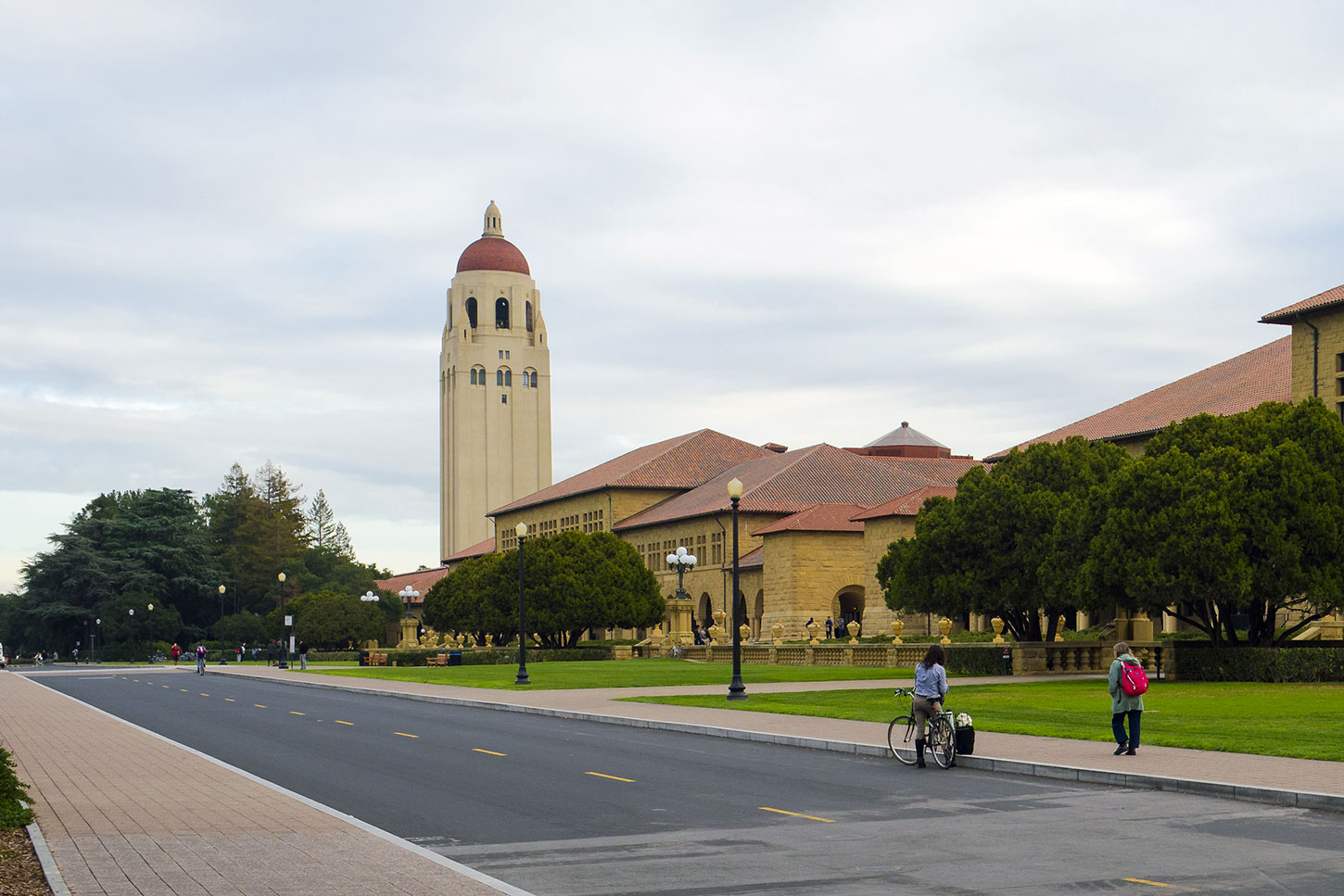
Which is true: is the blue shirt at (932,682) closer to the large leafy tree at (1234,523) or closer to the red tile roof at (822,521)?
the large leafy tree at (1234,523)

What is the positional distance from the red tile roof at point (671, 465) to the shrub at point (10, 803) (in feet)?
275

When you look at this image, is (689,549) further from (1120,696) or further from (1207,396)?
(1120,696)

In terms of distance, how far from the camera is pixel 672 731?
78.2 feet

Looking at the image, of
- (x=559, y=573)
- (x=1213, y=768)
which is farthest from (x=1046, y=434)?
(x=1213, y=768)

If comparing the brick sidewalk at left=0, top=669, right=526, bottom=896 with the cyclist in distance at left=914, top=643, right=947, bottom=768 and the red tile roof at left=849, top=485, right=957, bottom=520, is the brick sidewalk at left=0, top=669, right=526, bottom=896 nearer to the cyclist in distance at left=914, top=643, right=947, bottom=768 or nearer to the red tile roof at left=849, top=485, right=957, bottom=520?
the cyclist in distance at left=914, top=643, right=947, bottom=768

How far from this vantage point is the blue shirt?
1759 cm

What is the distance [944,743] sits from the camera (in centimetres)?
1741

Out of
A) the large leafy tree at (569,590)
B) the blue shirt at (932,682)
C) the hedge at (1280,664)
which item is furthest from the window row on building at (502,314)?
the blue shirt at (932,682)

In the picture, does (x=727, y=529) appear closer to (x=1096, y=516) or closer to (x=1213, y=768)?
(x=1096, y=516)

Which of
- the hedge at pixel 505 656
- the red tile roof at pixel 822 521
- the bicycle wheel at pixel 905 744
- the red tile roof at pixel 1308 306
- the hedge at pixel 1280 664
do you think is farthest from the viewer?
the red tile roof at pixel 822 521

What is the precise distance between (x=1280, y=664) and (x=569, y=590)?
133ft

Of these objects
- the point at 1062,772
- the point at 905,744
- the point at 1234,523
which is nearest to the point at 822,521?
the point at 1234,523

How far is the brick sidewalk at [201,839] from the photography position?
941cm

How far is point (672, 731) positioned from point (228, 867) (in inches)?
558
